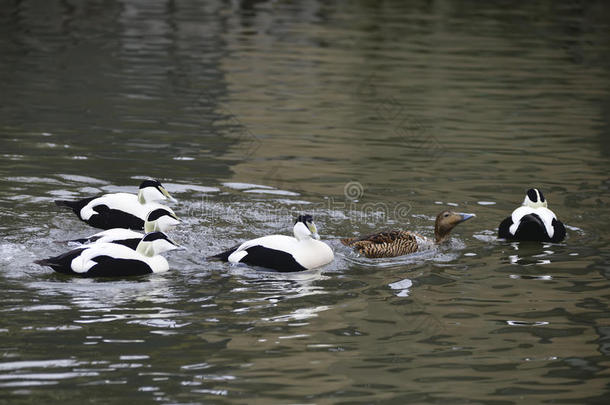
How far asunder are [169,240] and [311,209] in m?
2.57

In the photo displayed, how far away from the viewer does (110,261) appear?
8.62m

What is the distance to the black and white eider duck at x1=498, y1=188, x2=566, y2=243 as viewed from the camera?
10.2 meters

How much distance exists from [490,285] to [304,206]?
3.04 metres

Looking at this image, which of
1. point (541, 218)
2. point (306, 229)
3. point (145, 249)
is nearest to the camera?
point (145, 249)

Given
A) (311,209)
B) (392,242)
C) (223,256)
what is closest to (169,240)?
(223,256)

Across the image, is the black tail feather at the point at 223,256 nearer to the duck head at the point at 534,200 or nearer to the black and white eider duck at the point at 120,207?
the black and white eider duck at the point at 120,207

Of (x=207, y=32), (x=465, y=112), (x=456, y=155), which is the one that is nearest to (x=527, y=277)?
(x=456, y=155)

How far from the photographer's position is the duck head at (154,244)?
8.84 meters

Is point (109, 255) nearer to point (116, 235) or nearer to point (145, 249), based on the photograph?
point (145, 249)

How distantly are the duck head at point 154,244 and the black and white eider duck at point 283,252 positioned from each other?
41 cm

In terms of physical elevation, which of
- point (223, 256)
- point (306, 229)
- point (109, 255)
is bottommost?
point (223, 256)

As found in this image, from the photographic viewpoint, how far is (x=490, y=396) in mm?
6535

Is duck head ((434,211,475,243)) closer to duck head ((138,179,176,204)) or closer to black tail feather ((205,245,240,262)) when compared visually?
black tail feather ((205,245,240,262))

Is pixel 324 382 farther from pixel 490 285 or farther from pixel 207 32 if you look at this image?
pixel 207 32
